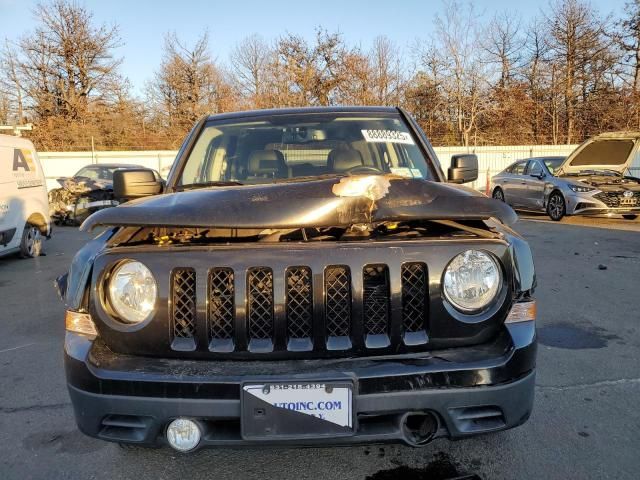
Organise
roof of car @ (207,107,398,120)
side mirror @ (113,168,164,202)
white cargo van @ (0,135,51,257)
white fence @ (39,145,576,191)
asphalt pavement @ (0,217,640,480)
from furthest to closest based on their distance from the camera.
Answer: white fence @ (39,145,576,191), white cargo van @ (0,135,51,257), roof of car @ (207,107,398,120), side mirror @ (113,168,164,202), asphalt pavement @ (0,217,640,480)

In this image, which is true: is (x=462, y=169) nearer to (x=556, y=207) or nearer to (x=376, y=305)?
(x=376, y=305)

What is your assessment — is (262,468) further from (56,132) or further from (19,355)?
(56,132)

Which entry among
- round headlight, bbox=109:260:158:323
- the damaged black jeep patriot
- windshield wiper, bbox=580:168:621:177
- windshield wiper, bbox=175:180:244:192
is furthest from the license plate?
windshield wiper, bbox=580:168:621:177

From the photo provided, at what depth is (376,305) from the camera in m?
1.97

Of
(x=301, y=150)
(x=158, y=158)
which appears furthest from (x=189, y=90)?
(x=301, y=150)

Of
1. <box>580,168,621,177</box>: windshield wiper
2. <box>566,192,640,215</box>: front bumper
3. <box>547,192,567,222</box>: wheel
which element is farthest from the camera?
<box>547,192,567,222</box>: wheel

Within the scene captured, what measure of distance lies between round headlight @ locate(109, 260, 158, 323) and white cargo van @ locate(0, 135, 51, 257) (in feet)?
22.4

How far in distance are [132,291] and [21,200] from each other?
24.3 feet

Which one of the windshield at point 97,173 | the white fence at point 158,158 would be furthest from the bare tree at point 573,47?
the windshield at point 97,173

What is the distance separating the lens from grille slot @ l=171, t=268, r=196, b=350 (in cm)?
194

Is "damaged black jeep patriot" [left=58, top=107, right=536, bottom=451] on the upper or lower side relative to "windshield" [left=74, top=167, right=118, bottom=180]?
lower

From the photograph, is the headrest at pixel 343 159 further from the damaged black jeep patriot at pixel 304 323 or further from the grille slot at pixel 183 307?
the grille slot at pixel 183 307

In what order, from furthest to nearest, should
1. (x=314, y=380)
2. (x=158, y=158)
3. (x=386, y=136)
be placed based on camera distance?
(x=158, y=158), (x=386, y=136), (x=314, y=380)

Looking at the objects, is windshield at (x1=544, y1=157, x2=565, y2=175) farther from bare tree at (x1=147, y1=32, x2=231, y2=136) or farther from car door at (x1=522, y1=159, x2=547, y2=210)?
bare tree at (x1=147, y1=32, x2=231, y2=136)
